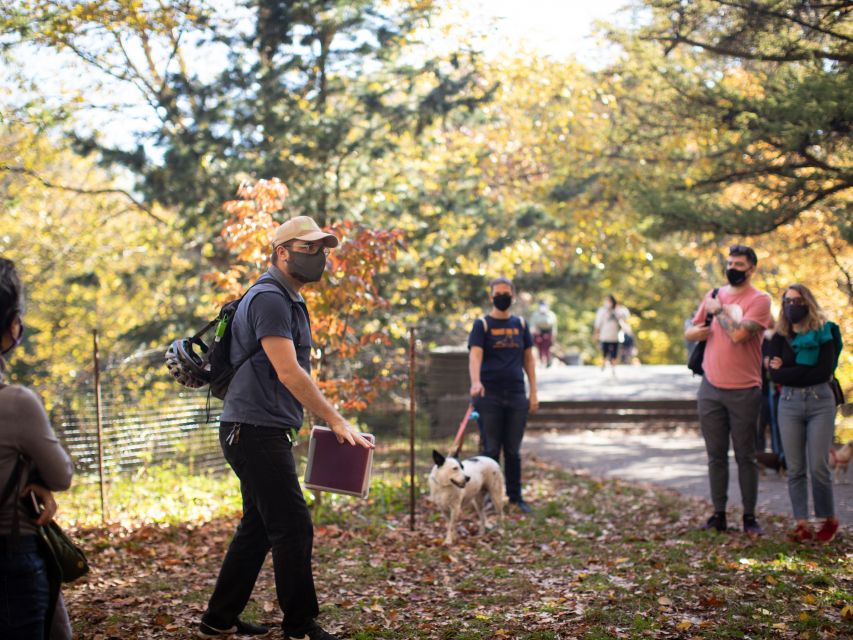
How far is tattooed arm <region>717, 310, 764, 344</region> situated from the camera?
7480 millimetres

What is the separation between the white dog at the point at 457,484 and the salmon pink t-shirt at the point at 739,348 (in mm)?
2144

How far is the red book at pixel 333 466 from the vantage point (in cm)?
517

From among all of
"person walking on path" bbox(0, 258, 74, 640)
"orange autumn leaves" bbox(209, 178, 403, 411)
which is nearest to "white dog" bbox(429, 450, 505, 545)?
"orange autumn leaves" bbox(209, 178, 403, 411)

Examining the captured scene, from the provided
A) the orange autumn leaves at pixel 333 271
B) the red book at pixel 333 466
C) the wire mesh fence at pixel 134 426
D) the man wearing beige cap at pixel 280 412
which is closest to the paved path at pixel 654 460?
the orange autumn leaves at pixel 333 271

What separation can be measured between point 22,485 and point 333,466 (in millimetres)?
2196

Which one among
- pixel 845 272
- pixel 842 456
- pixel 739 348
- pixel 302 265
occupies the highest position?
pixel 845 272

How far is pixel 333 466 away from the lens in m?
5.19

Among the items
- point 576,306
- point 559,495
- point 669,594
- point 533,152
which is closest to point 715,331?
point 669,594

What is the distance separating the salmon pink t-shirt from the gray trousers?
0.09m

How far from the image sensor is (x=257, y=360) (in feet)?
15.6

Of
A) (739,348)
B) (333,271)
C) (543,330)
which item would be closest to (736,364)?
(739,348)

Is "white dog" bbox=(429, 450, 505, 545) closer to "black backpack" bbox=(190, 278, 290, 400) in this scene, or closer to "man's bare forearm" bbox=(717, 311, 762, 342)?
"man's bare forearm" bbox=(717, 311, 762, 342)

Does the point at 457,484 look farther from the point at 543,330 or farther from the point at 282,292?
the point at 543,330

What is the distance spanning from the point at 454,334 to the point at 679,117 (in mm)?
7584
